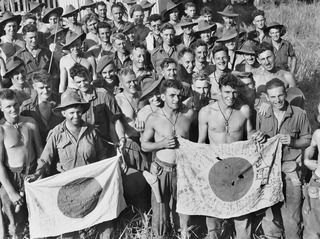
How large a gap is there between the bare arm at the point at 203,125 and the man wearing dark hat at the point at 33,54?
141 inches

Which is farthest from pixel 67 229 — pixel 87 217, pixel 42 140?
pixel 42 140

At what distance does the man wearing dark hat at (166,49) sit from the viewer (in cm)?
889

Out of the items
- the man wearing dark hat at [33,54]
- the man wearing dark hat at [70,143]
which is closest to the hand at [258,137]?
the man wearing dark hat at [70,143]

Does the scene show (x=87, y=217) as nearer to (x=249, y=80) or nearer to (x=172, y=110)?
(x=172, y=110)

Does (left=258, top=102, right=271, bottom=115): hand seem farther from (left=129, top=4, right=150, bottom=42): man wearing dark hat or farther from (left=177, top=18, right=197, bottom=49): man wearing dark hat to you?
(left=129, top=4, right=150, bottom=42): man wearing dark hat

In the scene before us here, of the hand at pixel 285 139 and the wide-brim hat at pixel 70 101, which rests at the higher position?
the wide-brim hat at pixel 70 101

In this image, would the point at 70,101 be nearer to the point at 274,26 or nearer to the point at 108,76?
the point at 108,76

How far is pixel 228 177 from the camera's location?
5.91 metres

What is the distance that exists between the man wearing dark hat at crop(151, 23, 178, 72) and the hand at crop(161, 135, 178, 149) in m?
3.09

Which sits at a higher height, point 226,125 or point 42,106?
point 42,106

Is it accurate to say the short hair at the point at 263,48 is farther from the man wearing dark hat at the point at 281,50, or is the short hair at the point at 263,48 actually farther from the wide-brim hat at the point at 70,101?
the wide-brim hat at the point at 70,101

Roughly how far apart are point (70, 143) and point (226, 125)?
5.87 ft

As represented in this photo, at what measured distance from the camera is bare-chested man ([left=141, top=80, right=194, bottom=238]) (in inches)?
A: 237

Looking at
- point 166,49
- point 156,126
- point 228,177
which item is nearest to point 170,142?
point 156,126
